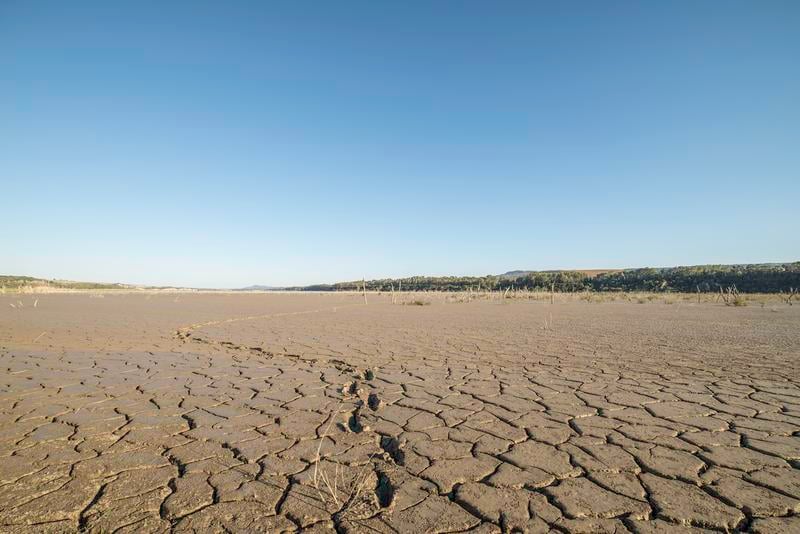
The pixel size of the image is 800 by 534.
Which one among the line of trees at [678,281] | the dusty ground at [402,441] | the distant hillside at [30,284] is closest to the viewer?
the dusty ground at [402,441]

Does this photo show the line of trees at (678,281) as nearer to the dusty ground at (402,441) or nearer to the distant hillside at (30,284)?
the dusty ground at (402,441)

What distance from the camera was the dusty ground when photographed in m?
1.98

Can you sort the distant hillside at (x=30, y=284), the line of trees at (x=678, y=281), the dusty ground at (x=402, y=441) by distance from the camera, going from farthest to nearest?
the distant hillside at (x=30, y=284) → the line of trees at (x=678, y=281) → the dusty ground at (x=402, y=441)

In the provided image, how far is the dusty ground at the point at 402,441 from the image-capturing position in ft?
6.50

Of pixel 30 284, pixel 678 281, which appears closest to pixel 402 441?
pixel 678 281

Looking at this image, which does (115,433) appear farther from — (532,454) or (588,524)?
(588,524)

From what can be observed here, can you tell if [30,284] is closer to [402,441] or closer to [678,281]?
[402,441]

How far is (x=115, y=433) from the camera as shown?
9.82ft

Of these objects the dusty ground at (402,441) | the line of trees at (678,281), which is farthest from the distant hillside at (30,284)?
the dusty ground at (402,441)

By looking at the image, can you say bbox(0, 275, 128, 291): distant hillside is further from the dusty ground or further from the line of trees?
the dusty ground

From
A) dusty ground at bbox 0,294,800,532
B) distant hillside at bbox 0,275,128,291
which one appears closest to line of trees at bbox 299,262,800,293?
dusty ground at bbox 0,294,800,532

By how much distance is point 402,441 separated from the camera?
287cm

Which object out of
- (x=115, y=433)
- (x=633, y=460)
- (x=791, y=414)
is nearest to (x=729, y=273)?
(x=791, y=414)

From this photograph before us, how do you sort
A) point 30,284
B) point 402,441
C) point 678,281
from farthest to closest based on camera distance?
point 30,284, point 678,281, point 402,441
